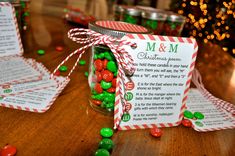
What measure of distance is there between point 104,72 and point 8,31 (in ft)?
1.65

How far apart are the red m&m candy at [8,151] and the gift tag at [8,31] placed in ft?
1.75

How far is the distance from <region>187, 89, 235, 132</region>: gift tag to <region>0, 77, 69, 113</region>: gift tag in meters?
0.41

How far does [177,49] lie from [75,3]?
277 cm

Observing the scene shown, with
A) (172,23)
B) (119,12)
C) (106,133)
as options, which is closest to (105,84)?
(106,133)

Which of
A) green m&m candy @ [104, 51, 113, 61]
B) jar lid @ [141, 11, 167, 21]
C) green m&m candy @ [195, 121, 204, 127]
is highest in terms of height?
jar lid @ [141, 11, 167, 21]

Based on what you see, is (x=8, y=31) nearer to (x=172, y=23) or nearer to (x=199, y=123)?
(x=199, y=123)

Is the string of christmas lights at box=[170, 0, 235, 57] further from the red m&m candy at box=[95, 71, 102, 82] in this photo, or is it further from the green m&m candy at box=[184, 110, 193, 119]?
the red m&m candy at box=[95, 71, 102, 82]

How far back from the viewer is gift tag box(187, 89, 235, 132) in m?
0.64

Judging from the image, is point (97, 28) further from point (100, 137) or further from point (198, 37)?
point (198, 37)

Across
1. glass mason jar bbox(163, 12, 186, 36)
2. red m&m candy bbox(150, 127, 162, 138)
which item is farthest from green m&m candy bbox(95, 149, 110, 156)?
glass mason jar bbox(163, 12, 186, 36)

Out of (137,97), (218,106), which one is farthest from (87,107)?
(218,106)

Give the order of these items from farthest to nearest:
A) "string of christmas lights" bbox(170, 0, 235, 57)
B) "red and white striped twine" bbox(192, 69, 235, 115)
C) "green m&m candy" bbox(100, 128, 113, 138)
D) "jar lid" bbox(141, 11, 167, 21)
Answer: "string of christmas lights" bbox(170, 0, 235, 57)
"jar lid" bbox(141, 11, 167, 21)
"red and white striped twine" bbox(192, 69, 235, 115)
"green m&m candy" bbox(100, 128, 113, 138)

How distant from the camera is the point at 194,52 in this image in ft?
1.94

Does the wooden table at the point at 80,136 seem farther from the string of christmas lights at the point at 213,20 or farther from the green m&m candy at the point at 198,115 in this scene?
the string of christmas lights at the point at 213,20
